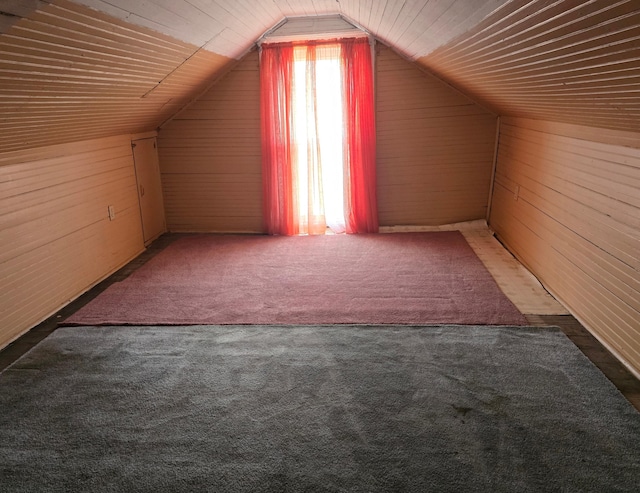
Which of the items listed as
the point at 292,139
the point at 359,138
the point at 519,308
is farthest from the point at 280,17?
the point at 519,308

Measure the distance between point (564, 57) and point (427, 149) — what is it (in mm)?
2809

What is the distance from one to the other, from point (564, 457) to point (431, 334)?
3.22ft

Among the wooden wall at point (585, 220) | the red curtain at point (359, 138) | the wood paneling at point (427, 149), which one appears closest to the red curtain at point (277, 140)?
the red curtain at point (359, 138)

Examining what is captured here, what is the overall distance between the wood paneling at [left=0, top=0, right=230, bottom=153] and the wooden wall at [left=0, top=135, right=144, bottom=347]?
15 centimetres

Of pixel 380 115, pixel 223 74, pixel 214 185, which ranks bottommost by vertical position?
pixel 214 185

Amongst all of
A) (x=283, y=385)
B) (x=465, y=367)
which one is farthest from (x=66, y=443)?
(x=465, y=367)

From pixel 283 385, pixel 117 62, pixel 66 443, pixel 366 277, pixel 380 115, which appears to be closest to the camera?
pixel 66 443

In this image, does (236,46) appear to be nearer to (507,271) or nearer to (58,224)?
(58,224)

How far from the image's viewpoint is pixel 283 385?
2092 mm

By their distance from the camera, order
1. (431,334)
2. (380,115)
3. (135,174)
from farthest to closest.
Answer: (380,115) → (135,174) → (431,334)

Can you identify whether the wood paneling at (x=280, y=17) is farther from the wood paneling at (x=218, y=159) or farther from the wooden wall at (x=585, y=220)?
the wooden wall at (x=585, y=220)

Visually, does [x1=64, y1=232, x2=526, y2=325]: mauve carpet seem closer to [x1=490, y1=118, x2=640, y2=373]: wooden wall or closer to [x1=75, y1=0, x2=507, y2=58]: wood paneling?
[x1=490, y1=118, x2=640, y2=373]: wooden wall

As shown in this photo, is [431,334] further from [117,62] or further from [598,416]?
[117,62]

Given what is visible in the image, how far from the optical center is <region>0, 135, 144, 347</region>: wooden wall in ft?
8.29
